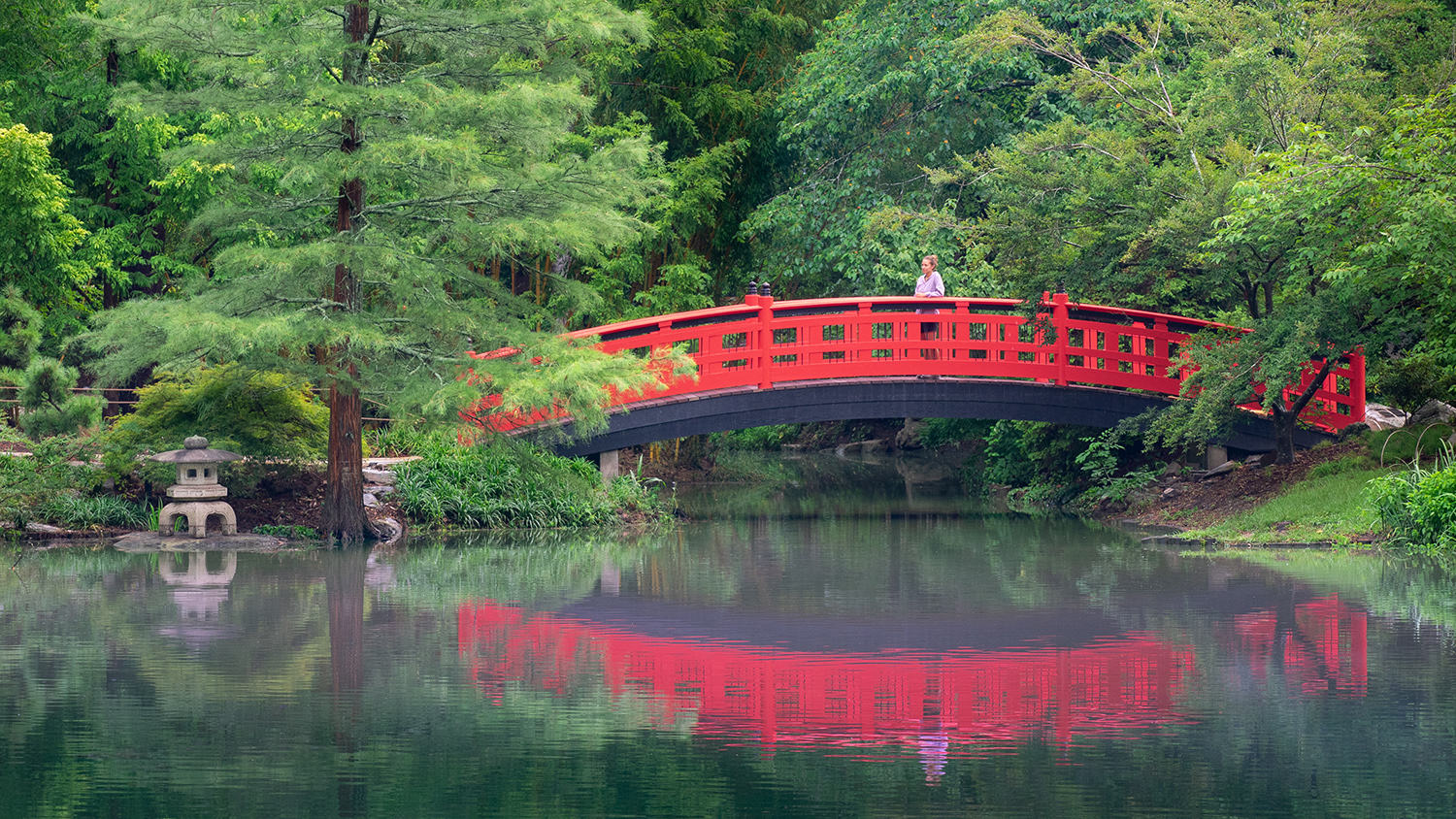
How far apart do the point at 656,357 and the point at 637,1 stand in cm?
968

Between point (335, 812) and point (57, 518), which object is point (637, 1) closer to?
point (57, 518)

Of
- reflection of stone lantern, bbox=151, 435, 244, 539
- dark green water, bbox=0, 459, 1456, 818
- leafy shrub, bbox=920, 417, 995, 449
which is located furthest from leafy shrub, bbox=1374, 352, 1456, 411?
reflection of stone lantern, bbox=151, 435, 244, 539

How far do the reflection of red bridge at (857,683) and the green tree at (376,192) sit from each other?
4.59 meters

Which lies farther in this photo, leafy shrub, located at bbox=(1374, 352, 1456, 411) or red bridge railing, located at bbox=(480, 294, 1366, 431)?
red bridge railing, located at bbox=(480, 294, 1366, 431)

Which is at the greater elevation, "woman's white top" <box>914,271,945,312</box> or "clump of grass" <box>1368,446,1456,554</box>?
"woman's white top" <box>914,271,945,312</box>

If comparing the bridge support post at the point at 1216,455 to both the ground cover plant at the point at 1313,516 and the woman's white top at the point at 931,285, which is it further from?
the woman's white top at the point at 931,285

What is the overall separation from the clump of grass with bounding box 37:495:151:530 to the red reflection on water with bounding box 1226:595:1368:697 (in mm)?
10537

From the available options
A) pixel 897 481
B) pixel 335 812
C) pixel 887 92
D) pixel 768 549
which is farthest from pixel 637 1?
pixel 335 812

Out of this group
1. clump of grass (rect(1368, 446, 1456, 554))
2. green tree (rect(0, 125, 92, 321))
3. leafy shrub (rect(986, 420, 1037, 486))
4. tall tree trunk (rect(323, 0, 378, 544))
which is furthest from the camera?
leafy shrub (rect(986, 420, 1037, 486))

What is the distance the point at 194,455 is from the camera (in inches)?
572

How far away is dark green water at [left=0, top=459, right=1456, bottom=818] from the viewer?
18.6ft

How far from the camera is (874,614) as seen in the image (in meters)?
10.3

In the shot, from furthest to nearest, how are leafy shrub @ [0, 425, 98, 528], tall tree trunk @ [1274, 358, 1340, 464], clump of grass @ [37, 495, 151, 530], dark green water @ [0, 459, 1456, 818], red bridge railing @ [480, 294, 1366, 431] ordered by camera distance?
red bridge railing @ [480, 294, 1366, 431] → tall tree trunk @ [1274, 358, 1340, 464] → clump of grass @ [37, 495, 151, 530] → leafy shrub @ [0, 425, 98, 528] → dark green water @ [0, 459, 1456, 818]

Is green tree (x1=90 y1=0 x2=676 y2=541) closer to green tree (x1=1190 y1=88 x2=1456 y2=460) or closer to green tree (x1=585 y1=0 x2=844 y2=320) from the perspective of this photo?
green tree (x1=1190 y1=88 x2=1456 y2=460)
